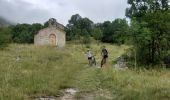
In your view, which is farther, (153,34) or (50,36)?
(50,36)

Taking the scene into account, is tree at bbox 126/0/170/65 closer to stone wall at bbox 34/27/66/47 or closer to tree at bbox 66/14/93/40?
stone wall at bbox 34/27/66/47

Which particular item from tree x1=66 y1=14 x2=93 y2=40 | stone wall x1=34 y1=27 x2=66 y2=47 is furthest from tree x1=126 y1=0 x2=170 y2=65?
tree x1=66 y1=14 x2=93 y2=40

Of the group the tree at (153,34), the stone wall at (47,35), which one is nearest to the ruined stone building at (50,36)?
the stone wall at (47,35)

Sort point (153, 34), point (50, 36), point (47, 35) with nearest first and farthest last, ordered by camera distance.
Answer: point (153, 34) < point (47, 35) < point (50, 36)

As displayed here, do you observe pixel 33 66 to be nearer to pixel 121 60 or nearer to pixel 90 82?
pixel 90 82

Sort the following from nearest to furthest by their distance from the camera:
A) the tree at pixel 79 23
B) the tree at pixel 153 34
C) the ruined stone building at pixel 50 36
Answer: the tree at pixel 153 34 < the ruined stone building at pixel 50 36 < the tree at pixel 79 23

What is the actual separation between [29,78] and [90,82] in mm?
3148

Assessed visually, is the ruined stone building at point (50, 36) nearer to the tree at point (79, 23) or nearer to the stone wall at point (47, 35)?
the stone wall at point (47, 35)

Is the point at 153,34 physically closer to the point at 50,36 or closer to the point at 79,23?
the point at 50,36

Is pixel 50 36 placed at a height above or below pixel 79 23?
below

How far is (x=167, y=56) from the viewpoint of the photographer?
96.5ft

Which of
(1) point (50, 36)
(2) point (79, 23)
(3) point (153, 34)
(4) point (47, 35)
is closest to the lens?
(3) point (153, 34)

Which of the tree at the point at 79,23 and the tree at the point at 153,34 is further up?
the tree at the point at 79,23

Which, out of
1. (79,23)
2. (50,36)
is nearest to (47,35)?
(50,36)
